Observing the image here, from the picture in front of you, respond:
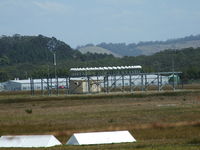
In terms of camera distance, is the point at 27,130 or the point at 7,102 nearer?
the point at 27,130

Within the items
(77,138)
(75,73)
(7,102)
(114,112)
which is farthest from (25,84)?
(77,138)

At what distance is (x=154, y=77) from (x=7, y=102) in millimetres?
39085

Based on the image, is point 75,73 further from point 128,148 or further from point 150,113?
point 128,148

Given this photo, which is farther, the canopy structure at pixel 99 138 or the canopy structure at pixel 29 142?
the canopy structure at pixel 99 138

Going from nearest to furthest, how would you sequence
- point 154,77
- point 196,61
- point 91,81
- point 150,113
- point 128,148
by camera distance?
1. point 128,148
2. point 150,113
3. point 91,81
4. point 154,77
5. point 196,61

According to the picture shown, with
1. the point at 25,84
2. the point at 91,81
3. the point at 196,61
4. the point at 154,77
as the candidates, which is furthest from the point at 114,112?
the point at 196,61

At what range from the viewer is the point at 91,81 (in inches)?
3583

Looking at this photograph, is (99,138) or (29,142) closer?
(29,142)

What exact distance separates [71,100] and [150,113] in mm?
25686

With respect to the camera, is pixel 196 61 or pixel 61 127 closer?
pixel 61 127

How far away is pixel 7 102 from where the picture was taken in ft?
230

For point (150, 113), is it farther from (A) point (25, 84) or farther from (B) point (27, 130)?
(A) point (25, 84)

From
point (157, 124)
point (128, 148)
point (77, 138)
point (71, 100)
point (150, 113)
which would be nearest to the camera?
point (128, 148)

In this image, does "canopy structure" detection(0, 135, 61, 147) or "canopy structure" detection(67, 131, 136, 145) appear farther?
"canopy structure" detection(67, 131, 136, 145)
